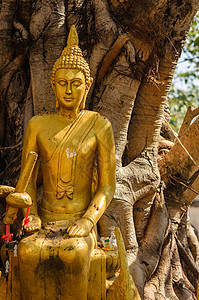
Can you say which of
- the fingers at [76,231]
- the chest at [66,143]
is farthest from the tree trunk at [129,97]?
the fingers at [76,231]

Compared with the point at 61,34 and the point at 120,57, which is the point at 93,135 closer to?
the point at 120,57

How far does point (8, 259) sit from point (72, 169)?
83 centimetres

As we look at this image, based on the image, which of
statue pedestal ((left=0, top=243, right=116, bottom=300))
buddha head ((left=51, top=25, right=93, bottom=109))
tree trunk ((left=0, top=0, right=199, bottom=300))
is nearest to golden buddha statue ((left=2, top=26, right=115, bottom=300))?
buddha head ((left=51, top=25, right=93, bottom=109))

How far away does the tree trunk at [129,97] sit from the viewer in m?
4.86

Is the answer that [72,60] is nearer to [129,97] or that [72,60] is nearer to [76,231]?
[76,231]

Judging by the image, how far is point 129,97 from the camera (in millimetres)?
4914

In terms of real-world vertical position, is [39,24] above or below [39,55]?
above

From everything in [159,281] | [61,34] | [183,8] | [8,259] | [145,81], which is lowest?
[159,281]

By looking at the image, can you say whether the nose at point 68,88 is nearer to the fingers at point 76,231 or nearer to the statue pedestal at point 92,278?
the fingers at point 76,231

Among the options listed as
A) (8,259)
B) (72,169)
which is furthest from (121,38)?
(8,259)

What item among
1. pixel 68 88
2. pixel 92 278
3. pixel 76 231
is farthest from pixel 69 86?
pixel 92 278

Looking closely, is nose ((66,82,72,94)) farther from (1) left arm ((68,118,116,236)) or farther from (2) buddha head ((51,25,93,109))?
(1) left arm ((68,118,116,236))

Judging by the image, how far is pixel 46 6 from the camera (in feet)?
16.9

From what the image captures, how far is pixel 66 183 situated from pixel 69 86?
2.43 ft
